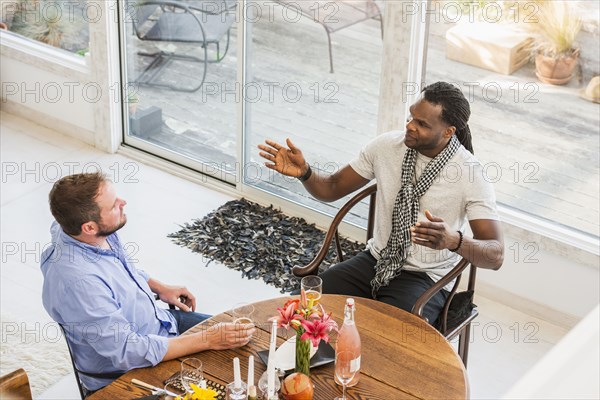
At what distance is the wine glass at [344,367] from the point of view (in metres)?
2.07

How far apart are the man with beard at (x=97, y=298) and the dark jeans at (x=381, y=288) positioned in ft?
2.29

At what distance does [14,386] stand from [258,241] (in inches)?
86.3

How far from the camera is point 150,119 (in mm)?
4914

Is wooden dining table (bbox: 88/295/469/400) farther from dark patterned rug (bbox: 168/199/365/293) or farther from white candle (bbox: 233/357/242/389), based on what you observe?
dark patterned rug (bbox: 168/199/365/293)

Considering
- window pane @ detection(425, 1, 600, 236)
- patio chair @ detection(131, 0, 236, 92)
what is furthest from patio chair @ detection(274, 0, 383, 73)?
patio chair @ detection(131, 0, 236, 92)

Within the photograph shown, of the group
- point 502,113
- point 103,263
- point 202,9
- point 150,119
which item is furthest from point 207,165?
point 103,263

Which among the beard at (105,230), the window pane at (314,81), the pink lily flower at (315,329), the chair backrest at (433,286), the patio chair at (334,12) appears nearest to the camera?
the pink lily flower at (315,329)

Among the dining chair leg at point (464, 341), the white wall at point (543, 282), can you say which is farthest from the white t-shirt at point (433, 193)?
the white wall at point (543, 282)

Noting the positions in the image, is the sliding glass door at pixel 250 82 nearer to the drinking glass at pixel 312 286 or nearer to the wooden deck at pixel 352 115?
the wooden deck at pixel 352 115

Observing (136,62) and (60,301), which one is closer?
(60,301)

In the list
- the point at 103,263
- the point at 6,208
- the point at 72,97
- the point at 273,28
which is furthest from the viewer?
the point at 72,97

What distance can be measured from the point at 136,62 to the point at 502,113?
231 cm

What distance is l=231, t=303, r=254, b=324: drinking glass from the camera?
2.31 meters

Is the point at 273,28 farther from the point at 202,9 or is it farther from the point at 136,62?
the point at 136,62
